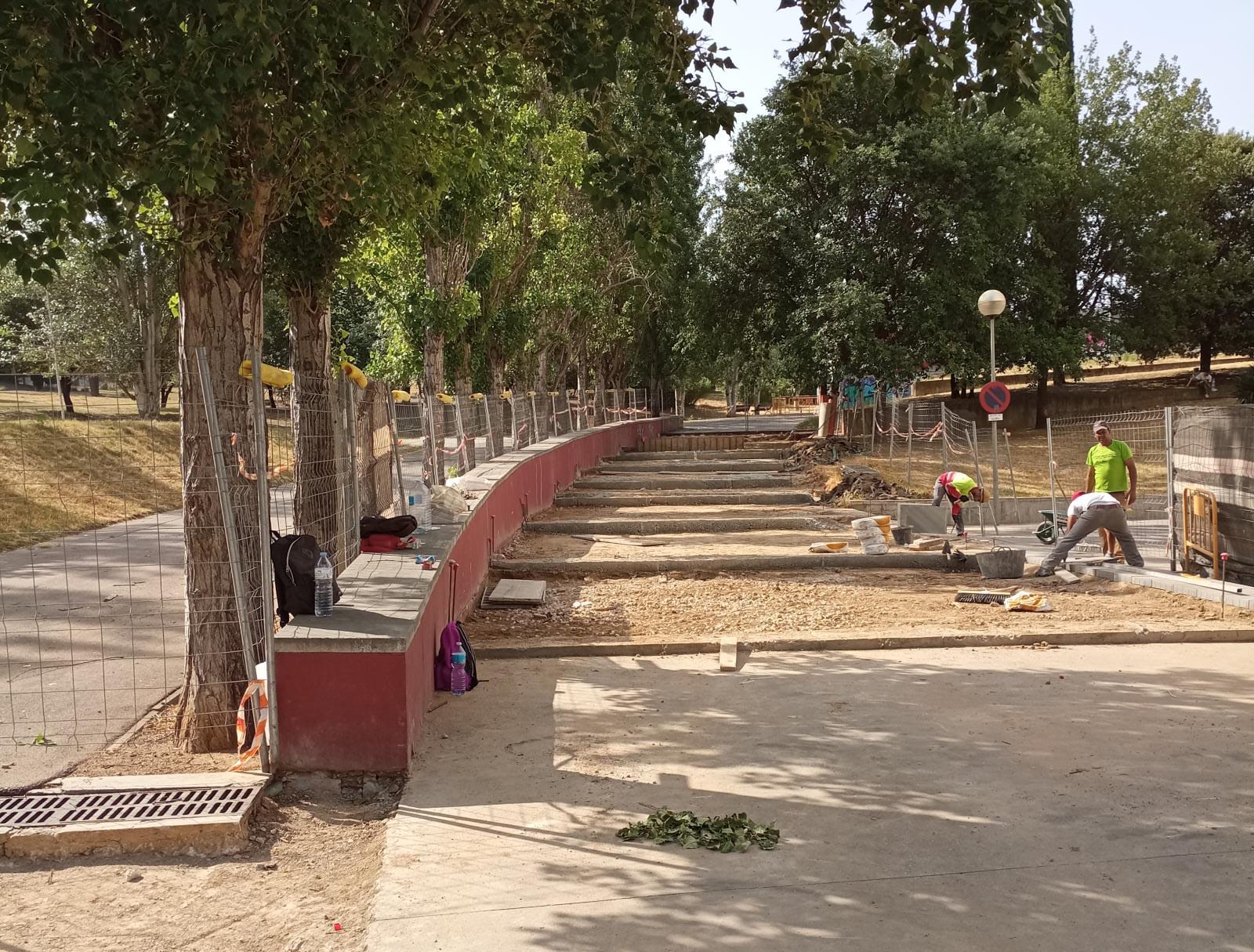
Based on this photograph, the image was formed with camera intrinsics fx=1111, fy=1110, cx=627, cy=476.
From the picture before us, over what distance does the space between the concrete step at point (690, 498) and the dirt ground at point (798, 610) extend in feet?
24.2

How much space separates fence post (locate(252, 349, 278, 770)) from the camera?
589 centimetres

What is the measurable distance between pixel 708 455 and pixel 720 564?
15907mm

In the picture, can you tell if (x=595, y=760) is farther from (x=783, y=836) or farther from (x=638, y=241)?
(x=638, y=241)

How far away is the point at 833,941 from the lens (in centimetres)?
406

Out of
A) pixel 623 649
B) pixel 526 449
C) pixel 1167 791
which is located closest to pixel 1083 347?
pixel 526 449

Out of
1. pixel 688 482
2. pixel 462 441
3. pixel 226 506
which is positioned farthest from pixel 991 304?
pixel 226 506

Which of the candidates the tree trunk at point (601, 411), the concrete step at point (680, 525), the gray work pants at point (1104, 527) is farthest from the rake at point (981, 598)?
the tree trunk at point (601, 411)

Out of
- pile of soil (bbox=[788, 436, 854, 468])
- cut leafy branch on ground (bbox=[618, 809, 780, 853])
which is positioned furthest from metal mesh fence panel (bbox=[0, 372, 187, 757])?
pile of soil (bbox=[788, 436, 854, 468])

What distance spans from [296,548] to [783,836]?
3.23m

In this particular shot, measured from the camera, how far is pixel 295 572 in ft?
21.1

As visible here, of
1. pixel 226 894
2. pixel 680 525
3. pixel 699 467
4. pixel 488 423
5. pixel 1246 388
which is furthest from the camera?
pixel 1246 388

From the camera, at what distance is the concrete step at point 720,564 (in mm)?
13547

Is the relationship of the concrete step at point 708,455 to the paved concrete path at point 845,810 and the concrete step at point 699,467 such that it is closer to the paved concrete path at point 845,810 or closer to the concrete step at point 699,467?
the concrete step at point 699,467

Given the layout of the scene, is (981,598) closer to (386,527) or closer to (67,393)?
(386,527)
